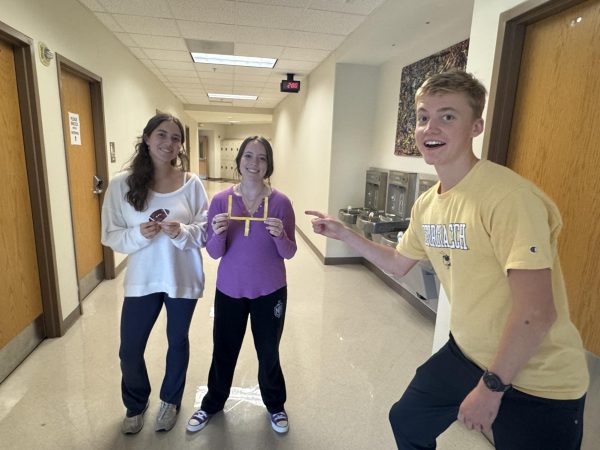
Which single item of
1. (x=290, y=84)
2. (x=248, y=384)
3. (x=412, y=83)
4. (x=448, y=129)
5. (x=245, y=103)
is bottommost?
(x=248, y=384)

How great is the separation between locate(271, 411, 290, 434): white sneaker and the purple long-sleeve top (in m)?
0.73

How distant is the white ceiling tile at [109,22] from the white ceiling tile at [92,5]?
12cm

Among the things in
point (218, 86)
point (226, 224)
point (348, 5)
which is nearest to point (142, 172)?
point (226, 224)

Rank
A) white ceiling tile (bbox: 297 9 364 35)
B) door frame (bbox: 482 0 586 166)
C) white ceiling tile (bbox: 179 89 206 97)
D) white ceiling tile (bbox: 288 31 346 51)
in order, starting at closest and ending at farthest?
1. door frame (bbox: 482 0 586 166)
2. white ceiling tile (bbox: 297 9 364 35)
3. white ceiling tile (bbox: 288 31 346 51)
4. white ceiling tile (bbox: 179 89 206 97)

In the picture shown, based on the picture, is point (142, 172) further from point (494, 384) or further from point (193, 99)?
point (193, 99)

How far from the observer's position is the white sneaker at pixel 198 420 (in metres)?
1.82

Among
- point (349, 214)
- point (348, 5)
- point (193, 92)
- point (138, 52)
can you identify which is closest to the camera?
point (348, 5)

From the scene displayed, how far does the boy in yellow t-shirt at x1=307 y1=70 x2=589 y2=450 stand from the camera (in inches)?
34.7

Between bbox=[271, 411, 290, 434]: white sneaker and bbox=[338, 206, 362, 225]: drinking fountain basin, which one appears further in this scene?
bbox=[338, 206, 362, 225]: drinking fountain basin

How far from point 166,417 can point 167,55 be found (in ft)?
15.0

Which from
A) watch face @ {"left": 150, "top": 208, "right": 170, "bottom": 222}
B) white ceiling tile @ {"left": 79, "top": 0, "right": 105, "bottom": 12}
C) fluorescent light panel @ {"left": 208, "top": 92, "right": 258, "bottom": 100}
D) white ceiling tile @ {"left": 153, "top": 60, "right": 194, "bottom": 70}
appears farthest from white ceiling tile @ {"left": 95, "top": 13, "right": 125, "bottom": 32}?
fluorescent light panel @ {"left": 208, "top": 92, "right": 258, "bottom": 100}

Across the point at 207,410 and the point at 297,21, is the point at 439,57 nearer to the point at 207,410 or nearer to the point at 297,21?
the point at 297,21

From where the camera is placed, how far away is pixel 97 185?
12.1 feet

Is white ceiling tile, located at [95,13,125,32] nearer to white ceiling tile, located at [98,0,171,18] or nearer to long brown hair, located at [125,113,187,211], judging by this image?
white ceiling tile, located at [98,0,171,18]
